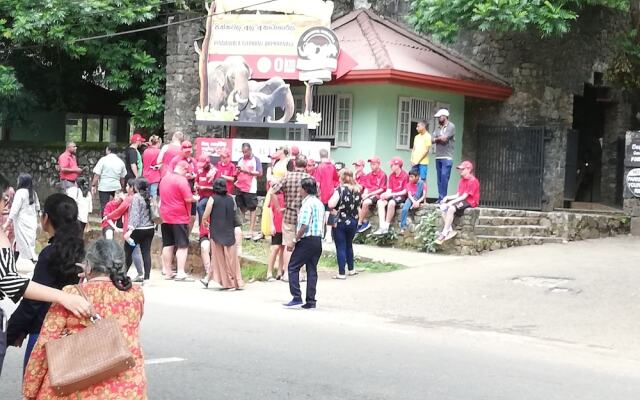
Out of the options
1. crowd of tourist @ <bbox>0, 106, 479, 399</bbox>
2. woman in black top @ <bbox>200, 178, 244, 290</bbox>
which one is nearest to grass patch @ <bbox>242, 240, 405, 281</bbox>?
crowd of tourist @ <bbox>0, 106, 479, 399</bbox>

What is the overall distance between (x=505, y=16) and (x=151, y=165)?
7997 mm

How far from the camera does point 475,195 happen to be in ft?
55.0

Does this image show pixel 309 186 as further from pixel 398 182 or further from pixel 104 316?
pixel 104 316

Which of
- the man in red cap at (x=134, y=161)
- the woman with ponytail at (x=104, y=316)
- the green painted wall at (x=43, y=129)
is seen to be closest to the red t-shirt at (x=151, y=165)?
the man in red cap at (x=134, y=161)

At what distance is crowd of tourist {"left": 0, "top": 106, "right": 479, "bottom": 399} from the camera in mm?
4613

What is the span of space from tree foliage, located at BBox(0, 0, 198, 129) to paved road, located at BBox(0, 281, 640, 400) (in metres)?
12.2

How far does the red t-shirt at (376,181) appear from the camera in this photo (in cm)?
1780

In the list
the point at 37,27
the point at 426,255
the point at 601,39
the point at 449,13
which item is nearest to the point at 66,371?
the point at 426,255

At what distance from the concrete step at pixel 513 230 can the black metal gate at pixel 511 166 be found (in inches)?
118

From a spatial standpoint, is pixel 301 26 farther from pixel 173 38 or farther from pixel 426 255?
pixel 426 255

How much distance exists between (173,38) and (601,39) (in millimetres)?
10832

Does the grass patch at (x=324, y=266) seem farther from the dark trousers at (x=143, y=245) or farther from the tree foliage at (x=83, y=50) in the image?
Answer: the tree foliage at (x=83, y=50)

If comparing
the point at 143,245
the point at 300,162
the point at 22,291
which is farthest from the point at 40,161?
the point at 22,291

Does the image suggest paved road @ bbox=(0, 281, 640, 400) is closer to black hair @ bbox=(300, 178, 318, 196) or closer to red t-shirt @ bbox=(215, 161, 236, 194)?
black hair @ bbox=(300, 178, 318, 196)
